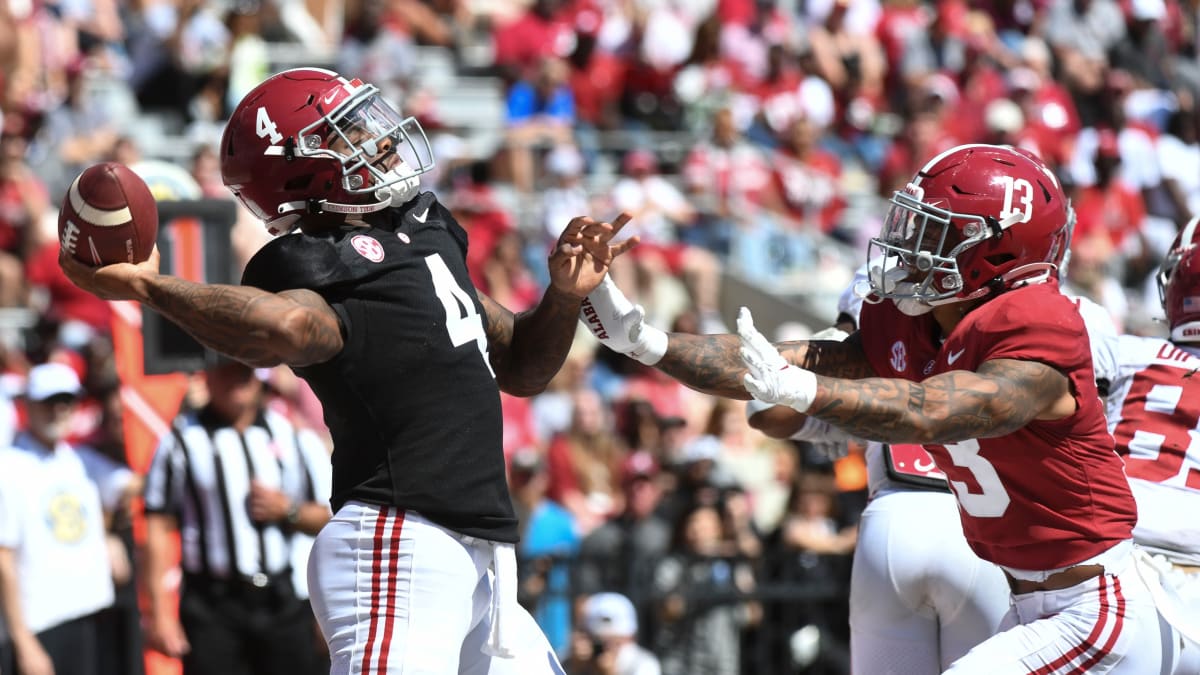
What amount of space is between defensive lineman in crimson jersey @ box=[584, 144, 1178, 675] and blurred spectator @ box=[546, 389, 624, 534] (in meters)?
5.06

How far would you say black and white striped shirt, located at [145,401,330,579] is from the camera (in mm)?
6297

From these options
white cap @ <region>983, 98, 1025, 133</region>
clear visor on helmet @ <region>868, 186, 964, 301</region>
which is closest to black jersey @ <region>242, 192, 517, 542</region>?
clear visor on helmet @ <region>868, 186, 964, 301</region>

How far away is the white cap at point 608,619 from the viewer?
6.99m

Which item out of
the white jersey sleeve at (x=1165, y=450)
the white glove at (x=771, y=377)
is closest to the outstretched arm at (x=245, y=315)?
the white glove at (x=771, y=377)

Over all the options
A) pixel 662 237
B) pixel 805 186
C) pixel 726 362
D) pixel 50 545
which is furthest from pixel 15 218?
pixel 726 362

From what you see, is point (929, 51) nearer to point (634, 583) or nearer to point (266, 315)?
point (634, 583)

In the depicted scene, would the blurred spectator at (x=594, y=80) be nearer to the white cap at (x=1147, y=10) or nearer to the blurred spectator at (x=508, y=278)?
the blurred spectator at (x=508, y=278)

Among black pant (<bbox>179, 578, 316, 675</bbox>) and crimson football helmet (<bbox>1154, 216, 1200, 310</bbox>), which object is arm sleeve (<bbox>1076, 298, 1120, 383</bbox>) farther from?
black pant (<bbox>179, 578, 316, 675</bbox>)

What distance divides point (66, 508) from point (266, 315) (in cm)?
377

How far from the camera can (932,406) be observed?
11.6 feet

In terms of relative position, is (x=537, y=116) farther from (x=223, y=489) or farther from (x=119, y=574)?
(x=223, y=489)

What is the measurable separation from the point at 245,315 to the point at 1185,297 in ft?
8.65

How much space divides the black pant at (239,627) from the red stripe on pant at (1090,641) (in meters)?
3.40

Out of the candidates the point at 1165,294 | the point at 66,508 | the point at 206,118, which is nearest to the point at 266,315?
the point at 1165,294
